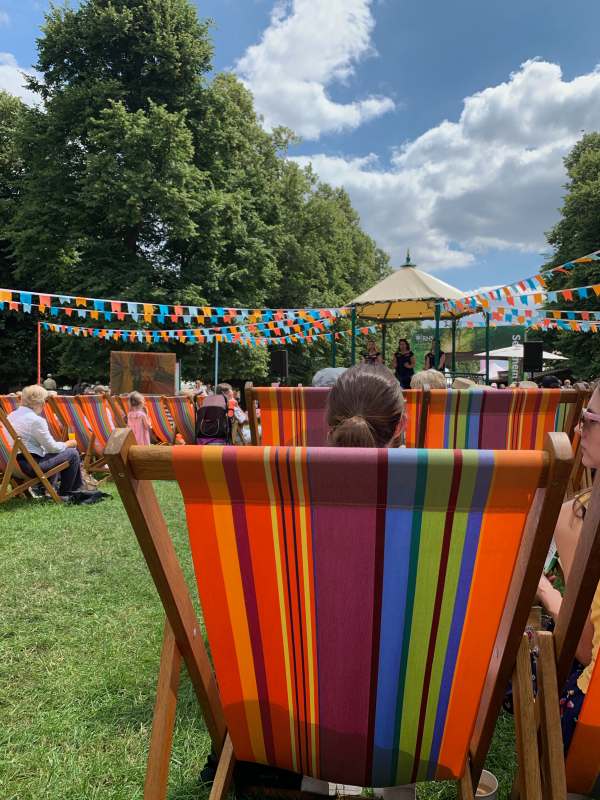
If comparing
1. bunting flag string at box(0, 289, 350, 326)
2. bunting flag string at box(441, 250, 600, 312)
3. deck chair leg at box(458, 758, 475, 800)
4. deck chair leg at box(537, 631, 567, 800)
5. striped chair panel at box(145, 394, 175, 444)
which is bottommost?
striped chair panel at box(145, 394, 175, 444)

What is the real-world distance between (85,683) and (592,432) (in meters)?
2.11

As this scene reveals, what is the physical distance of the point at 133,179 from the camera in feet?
54.5

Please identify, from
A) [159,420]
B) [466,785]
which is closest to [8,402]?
[159,420]

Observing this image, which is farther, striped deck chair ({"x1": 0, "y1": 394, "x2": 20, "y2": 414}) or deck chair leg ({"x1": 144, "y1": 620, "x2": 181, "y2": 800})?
striped deck chair ({"x1": 0, "y1": 394, "x2": 20, "y2": 414})

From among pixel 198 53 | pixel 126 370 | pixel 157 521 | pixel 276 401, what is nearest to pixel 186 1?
pixel 198 53

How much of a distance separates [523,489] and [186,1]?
23.8 metres

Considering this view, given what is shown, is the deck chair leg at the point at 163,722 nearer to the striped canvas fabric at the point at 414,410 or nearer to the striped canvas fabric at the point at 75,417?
the striped canvas fabric at the point at 414,410

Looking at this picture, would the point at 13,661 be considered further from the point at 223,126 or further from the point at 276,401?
the point at 223,126

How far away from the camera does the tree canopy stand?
16.9m

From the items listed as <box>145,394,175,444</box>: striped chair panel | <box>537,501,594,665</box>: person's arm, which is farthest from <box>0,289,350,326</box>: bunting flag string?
<box>537,501,594,665</box>: person's arm

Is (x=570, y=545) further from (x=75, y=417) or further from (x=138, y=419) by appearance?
(x=75, y=417)

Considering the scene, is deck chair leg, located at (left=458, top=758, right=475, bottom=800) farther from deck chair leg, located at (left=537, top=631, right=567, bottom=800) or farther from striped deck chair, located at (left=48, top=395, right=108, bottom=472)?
striped deck chair, located at (left=48, top=395, right=108, bottom=472)

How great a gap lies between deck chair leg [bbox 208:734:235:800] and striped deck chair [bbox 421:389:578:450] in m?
2.14

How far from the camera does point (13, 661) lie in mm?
2344
